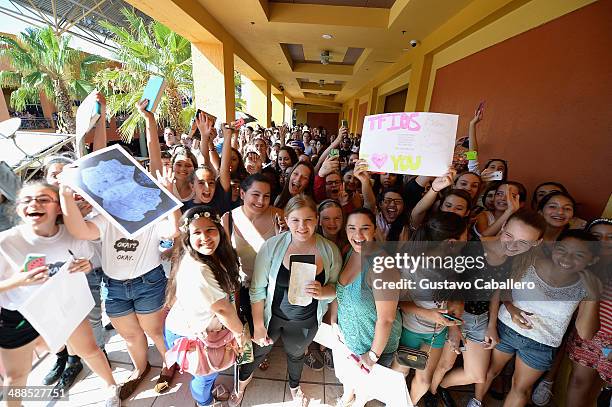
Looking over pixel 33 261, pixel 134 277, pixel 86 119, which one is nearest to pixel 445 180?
pixel 134 277

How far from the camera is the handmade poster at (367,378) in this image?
158cm

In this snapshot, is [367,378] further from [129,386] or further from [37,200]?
[37,200]

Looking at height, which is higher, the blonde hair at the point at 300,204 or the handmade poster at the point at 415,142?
the handmade poster at the point at 415,142

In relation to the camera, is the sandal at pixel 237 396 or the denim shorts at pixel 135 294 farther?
the sandal at pixel 237 396

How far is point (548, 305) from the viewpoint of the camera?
1.64 meters

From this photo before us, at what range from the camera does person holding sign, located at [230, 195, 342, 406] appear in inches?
65.4

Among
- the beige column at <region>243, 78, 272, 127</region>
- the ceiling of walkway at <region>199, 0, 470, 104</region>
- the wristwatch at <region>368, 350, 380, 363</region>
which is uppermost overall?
the ceiling of walkway at <region>199, 0, 470, 104</region>

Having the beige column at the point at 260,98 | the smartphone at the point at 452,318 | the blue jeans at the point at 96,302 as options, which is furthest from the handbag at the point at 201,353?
the beige column at the point at 260,98

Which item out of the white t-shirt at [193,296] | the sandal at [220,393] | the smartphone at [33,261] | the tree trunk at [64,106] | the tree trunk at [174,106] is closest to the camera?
the smartphone at [33,261]

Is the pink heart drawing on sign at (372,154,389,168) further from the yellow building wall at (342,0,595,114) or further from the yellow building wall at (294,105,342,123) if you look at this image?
the yellow building wall at (294,105,342,123)

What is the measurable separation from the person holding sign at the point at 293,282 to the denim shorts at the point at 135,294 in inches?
27.5

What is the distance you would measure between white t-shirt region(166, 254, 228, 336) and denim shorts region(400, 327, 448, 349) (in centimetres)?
121

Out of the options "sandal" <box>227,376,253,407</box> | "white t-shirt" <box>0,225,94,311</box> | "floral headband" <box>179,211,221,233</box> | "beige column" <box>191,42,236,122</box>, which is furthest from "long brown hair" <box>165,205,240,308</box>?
"beige column" <box>191,42,236,122</box>

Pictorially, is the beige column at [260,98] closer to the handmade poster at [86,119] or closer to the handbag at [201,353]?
the handmade poster at [86,119]
